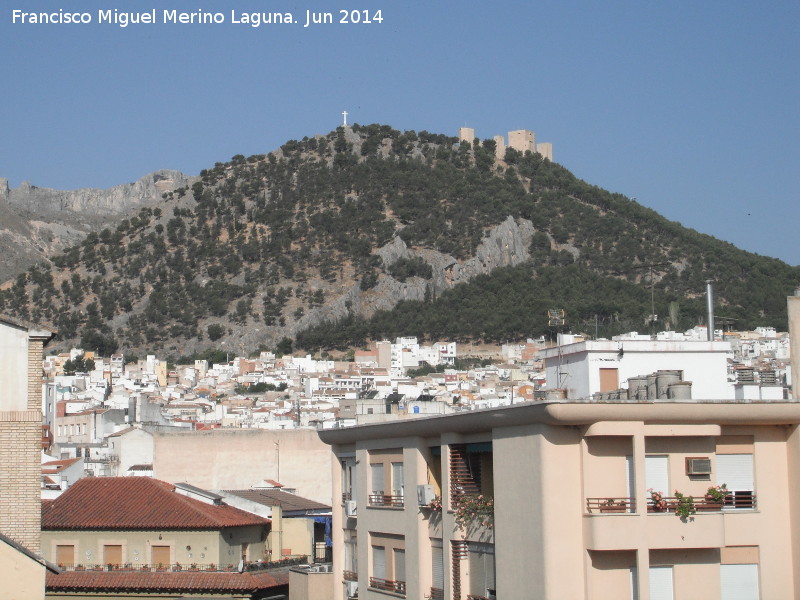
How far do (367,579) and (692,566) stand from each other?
8143 millimetres

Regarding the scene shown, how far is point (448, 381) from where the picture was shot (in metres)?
128

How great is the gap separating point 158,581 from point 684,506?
17929 millimetres

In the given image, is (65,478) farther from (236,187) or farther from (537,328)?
(236,187)

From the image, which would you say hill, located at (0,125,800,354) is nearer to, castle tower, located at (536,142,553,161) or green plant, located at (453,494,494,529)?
castle tower, located at (536,142,553,161)

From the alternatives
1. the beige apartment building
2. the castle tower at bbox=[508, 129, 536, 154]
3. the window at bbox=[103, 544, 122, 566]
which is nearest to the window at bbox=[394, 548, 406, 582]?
the beige apartment building

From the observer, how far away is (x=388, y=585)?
23.2 m

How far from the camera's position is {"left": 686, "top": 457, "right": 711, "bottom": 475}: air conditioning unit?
17.7m

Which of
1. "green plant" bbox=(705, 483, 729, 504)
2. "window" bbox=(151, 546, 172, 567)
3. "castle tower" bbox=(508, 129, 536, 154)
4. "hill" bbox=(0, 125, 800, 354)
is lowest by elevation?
"window" bbox=(151, 546, 172, 567)

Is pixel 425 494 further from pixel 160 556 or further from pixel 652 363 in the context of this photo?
pixel 160 556

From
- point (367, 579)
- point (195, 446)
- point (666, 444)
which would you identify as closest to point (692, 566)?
point (666, 444)

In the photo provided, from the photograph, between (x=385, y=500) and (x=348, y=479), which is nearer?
(x=385, y=500)

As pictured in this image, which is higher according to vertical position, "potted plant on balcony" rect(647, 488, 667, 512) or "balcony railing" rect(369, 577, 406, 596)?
"potted plant on balcony" rect(647, 488, 667, 512)

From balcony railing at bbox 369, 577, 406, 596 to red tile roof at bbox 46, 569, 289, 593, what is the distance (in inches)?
339

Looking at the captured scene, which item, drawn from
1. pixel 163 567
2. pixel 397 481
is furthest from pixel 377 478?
pixel 163 567
